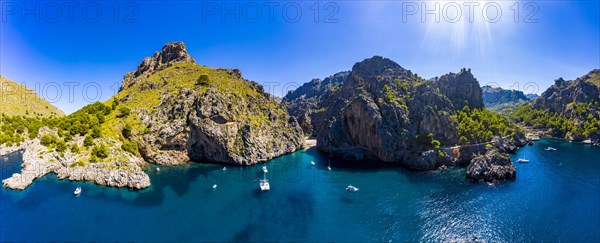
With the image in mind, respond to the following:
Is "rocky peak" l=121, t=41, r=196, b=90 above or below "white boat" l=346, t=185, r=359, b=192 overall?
above

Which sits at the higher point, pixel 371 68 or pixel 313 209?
pixel 371 68

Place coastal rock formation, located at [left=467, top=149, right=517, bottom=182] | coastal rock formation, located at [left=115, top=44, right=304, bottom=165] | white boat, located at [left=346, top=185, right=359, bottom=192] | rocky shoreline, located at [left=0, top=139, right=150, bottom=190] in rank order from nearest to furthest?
rocky shoreline, located at [left=0, top=139, right=150, bottom=190] < white boat, located at [left=346, top=185, right=359, bottom=192] < coastal rock formation, located at [left=467, top=149, right=517, bottom=182] < coastal rock formation, located at [left=115, top=44, right=304, bottom=165]

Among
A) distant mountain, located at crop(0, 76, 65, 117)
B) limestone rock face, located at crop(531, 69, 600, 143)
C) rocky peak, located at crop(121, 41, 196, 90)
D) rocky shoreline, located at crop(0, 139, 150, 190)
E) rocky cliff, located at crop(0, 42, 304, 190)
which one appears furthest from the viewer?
rocky peak, located at crop(121, 41, 196, 90)

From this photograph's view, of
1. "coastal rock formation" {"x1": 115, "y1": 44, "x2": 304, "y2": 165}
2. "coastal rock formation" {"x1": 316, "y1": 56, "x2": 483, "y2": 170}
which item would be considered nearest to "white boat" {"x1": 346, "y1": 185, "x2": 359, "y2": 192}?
"coastal rock formation" {"x1": 316, "y1": 56, "x2": 483, "y2": 170}

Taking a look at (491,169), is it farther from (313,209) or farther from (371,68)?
(371,68)

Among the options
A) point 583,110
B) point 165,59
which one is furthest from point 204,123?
point 583,110

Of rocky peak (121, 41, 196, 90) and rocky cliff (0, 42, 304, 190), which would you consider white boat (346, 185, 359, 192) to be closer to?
rocky cliff (0, 42, 304, 190)

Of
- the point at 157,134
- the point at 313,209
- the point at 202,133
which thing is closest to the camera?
the point at 313,209
